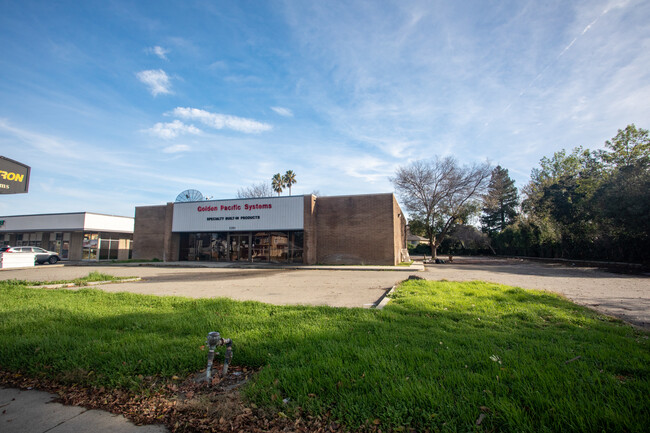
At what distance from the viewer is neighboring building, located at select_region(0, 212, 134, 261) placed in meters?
32.7

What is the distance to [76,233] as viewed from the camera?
34312 mm

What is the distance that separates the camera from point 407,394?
9.08ft

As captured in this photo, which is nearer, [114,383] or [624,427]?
[624,427]

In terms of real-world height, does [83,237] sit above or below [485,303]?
above

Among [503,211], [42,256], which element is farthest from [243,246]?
[503,211]

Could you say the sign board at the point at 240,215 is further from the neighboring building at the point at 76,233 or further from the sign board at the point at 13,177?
the sign board at the point at 13,177

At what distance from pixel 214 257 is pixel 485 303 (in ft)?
86.8

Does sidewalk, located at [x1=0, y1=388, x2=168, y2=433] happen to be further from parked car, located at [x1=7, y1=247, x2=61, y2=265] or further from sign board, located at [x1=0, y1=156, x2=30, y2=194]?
parked car, located at [x1=7, y1=247, x2=61, y2=265]

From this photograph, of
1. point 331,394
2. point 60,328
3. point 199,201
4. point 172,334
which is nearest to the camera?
point 331,394

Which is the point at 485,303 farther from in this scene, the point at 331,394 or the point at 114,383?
the point at 114,383

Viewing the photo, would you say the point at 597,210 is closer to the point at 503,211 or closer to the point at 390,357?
the point at 390,357

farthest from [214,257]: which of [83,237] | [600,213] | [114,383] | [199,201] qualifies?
[600,213]

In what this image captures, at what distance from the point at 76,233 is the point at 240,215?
20.8m

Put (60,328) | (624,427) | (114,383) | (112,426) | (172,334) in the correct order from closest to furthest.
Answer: (624,427), (112,426), (114,383), (172,334), (60,328)
